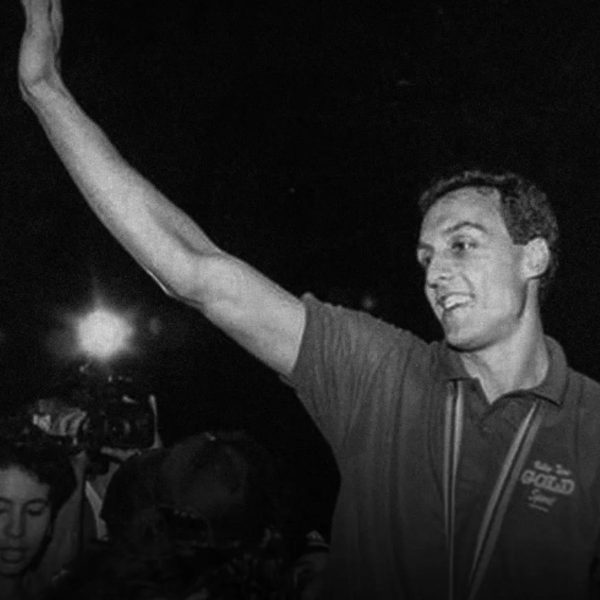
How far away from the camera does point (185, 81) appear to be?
5461 millimetres

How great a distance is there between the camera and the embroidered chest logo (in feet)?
5.88

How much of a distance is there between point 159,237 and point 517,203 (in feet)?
2.91

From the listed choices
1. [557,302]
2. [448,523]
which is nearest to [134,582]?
[448,523]

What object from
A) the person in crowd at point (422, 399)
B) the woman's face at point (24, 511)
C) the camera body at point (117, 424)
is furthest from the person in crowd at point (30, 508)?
the person in crowd at point (422, 399)

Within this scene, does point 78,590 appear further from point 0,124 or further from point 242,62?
point 242,62

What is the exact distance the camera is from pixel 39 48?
193cm

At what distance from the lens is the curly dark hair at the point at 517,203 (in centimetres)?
215

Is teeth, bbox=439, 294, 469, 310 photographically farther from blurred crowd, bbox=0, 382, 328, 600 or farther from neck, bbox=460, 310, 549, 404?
blurred crowd, bbox=0, 382, 328, 600

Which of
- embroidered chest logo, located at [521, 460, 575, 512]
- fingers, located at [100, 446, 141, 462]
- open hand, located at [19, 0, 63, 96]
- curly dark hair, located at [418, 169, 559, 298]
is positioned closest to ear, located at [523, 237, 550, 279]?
curly dark hair, located at [418, 169, 559, 298]

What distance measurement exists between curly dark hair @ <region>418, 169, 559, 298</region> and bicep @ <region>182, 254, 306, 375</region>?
20.6 inches

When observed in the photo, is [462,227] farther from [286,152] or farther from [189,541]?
[286,152]

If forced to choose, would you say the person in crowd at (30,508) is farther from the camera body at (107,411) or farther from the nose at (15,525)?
the camera body at (107,411)

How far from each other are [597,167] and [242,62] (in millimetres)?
2199

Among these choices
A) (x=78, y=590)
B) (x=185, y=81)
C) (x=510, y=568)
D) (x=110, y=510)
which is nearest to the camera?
(x=78, y=590)
